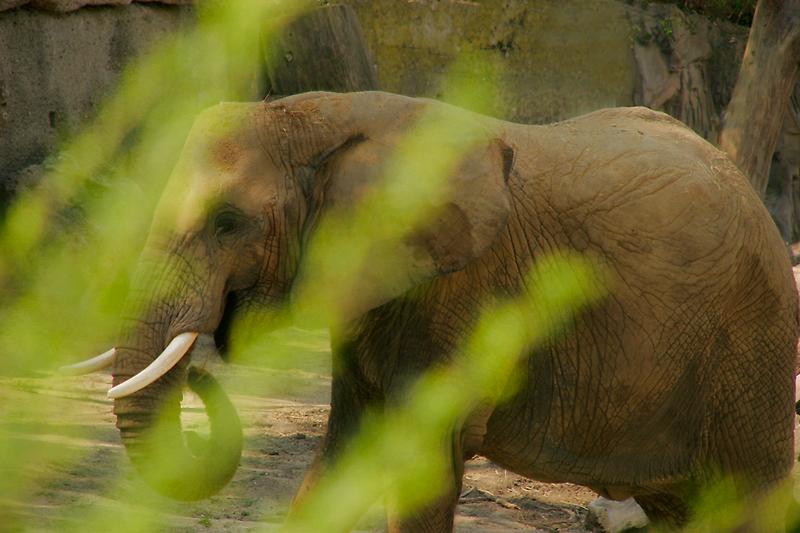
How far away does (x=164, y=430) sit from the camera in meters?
4.11

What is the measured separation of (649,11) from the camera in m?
14.5

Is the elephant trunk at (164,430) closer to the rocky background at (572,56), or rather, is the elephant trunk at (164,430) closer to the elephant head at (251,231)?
the elephant head at (251,231)

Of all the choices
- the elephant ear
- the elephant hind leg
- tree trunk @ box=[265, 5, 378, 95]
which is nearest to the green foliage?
the elephant ear

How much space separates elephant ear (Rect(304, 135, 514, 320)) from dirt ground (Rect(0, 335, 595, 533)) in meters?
0.84

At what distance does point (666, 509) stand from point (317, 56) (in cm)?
637

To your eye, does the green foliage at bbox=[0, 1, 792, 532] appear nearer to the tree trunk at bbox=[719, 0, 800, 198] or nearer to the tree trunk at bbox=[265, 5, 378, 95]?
the tree trunk at bbox=[265, 5, 378, 95]

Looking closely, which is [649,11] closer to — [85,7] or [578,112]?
[578,112]

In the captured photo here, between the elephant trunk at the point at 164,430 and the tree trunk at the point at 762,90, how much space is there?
6.00 metres

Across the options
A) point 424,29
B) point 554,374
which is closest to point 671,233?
point 554,374

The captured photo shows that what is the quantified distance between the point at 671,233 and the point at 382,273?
42.0 inches

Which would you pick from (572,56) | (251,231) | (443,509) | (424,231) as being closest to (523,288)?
(424,231)

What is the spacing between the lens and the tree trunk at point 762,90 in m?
9.44

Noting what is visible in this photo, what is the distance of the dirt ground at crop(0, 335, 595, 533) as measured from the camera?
548 centimetres

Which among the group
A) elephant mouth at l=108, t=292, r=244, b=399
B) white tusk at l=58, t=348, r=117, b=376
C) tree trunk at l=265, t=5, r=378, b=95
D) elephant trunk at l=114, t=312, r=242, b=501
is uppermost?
elephant mouth at l=108, t=292, r=244, b=399
